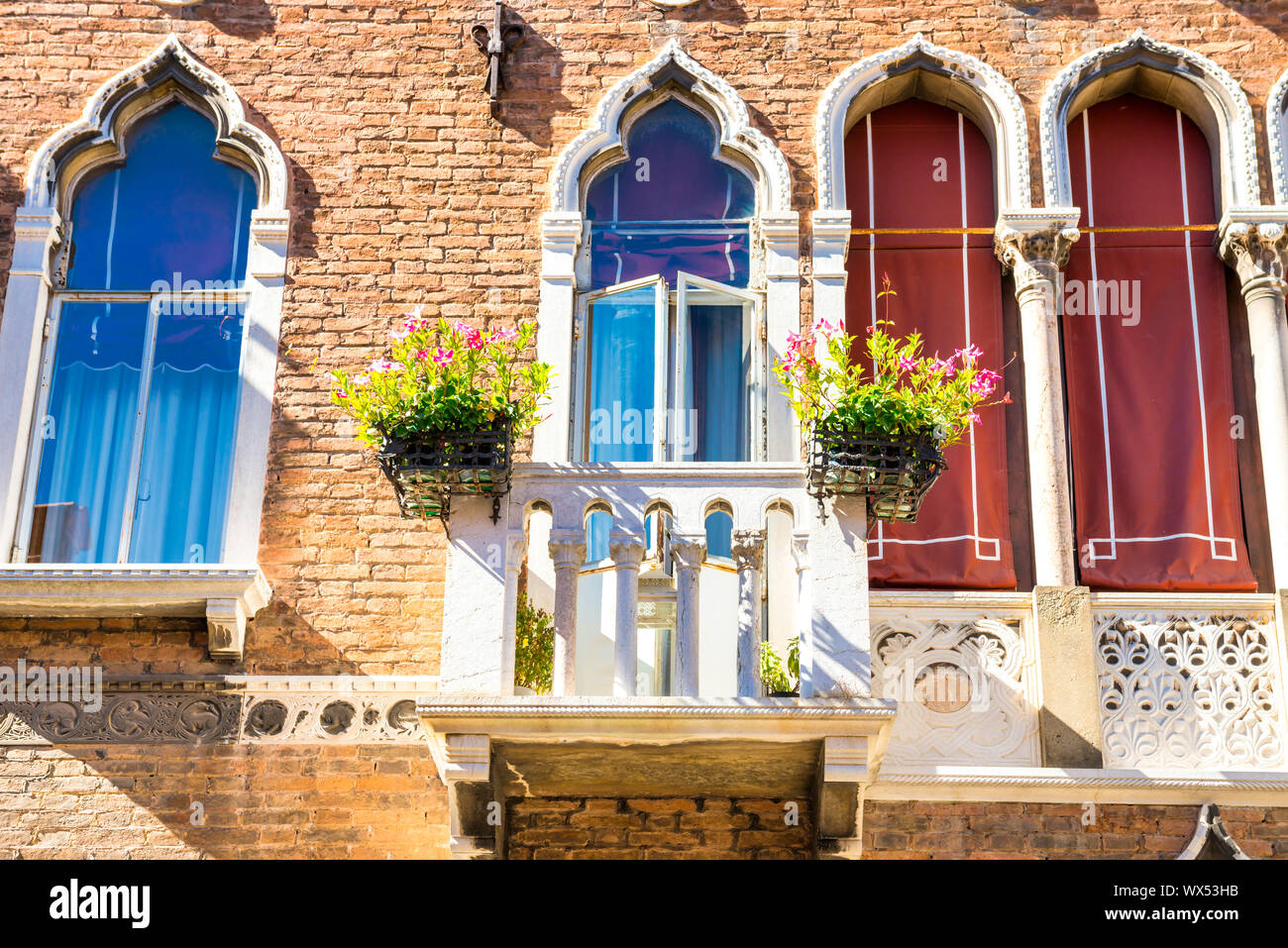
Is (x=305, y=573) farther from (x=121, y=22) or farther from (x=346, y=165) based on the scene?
(x=121, y=22)

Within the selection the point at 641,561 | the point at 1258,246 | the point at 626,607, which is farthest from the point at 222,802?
the point at 1258,246

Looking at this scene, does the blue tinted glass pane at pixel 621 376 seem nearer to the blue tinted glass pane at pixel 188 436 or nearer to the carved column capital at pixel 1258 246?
the blue tinted glass pane at pixel 188 436

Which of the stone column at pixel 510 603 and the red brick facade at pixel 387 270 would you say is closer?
the stone column at pixel 510 603

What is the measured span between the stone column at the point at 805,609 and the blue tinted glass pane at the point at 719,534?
0.89m

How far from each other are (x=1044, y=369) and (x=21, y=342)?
208 inches

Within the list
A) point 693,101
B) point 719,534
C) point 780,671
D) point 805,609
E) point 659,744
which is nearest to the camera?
point 659,744

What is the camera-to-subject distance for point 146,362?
9.85 meters

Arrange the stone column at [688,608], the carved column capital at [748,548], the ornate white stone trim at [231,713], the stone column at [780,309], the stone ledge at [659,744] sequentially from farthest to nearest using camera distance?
the stone column at [780,309] < the ornate white stone trim at [231,713] < the carved column capital at [748,548] < the stone column at [688,608] < the stone ledge at [659,744]

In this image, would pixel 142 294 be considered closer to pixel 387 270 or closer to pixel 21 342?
pixel 21 342

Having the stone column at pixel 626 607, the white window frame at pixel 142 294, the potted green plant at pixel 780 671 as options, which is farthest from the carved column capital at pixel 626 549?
the white window frame at pixel 142 294

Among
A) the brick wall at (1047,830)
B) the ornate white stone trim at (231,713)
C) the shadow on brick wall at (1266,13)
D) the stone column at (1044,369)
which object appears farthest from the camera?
the shadow on brick wall at (1266,13)

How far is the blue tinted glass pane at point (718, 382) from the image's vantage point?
31.6ft

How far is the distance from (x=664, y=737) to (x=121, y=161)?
4703 millimetres

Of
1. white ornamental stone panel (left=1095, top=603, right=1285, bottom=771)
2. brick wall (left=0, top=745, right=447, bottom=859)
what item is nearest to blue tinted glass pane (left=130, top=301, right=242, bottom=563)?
brick wall (left=0, top=745, right=447, bottom=859)
